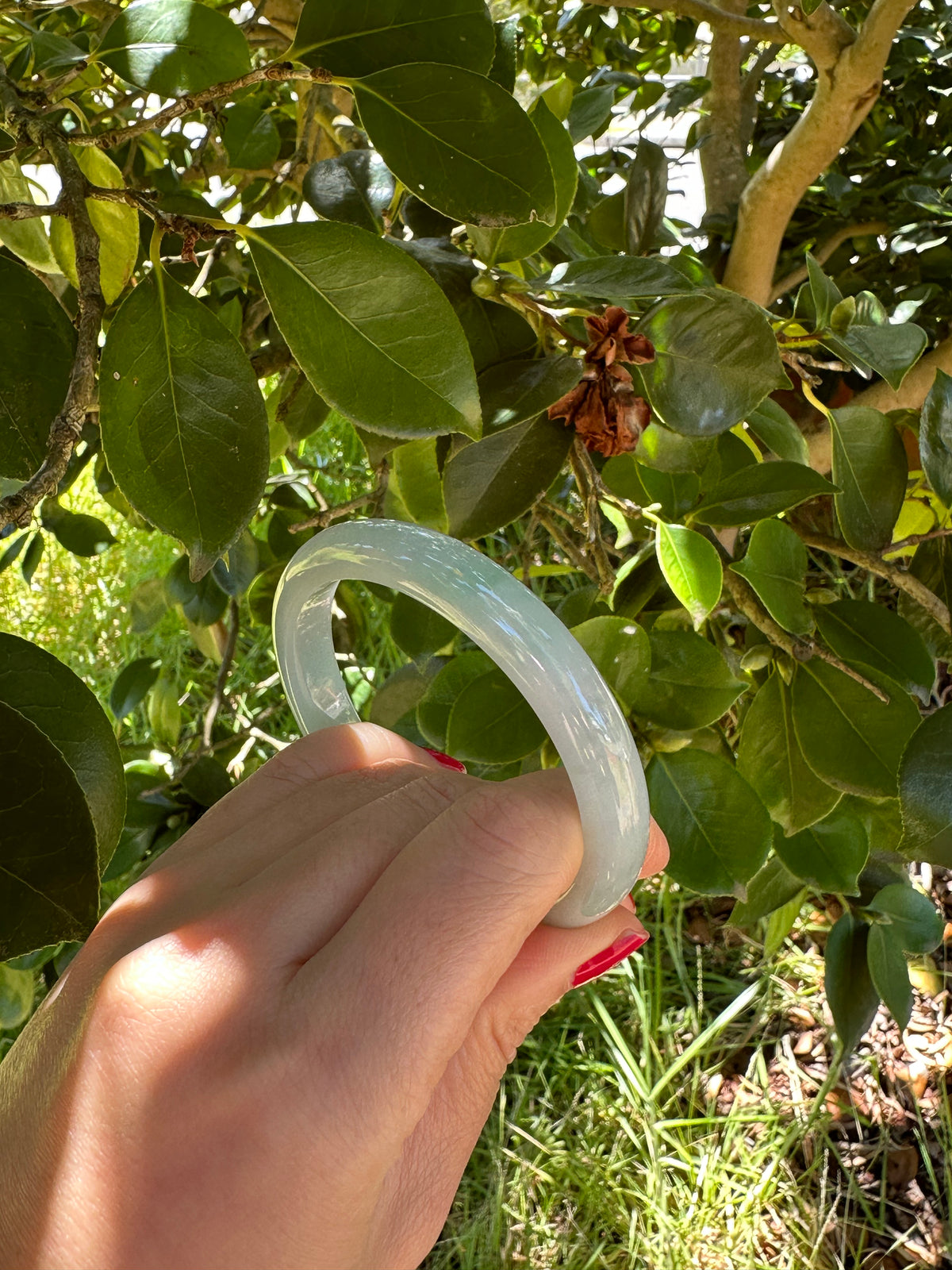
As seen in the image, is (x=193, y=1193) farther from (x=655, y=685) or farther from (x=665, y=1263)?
(x=665, y=1263)

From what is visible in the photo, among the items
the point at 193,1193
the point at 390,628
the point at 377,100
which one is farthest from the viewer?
the point at 390,628

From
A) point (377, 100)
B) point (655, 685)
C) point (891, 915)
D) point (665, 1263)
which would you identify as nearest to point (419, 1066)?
point (655, 685)

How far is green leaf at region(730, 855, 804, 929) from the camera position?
697mm

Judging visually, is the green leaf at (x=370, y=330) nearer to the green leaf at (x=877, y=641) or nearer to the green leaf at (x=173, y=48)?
the green leaf at (x=173, y=48)

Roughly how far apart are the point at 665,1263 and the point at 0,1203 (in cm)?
113

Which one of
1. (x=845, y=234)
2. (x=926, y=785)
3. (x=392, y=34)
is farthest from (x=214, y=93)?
(x=845, y=234)

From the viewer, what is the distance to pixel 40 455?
0.44 meters

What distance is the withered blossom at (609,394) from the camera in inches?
20.1

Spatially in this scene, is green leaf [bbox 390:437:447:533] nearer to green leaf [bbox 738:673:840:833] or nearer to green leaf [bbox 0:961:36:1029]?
green leaf [bbox 738:673:840:833]

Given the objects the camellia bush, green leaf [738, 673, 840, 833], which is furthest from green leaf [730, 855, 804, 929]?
green leaf [738, 673, 840, 833]

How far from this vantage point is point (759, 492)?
1.79 feet

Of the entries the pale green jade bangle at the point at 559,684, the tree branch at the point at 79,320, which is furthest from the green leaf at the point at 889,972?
the tree branch at the point at 79,320

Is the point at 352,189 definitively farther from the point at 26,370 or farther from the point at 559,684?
the point at 559,684

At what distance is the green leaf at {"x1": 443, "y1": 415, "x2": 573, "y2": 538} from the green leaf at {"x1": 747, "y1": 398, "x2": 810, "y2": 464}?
140mm
